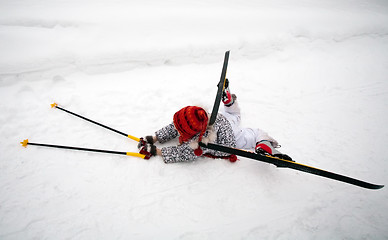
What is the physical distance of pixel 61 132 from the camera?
2.42 metres

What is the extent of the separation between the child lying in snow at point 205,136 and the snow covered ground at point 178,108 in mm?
177

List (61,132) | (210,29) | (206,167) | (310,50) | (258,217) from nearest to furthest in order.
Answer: (258,217) < (206,167) < (61,132) < (210,29) < (310,50)

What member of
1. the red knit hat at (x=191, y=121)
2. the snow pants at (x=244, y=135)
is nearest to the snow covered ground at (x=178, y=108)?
the snow pants at (x=244, y=135)

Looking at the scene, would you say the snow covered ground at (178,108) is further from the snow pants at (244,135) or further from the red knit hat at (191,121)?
the red knit hat at (191,121)

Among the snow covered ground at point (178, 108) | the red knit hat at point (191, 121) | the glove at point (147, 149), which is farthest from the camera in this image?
the glove at point (147, 149)

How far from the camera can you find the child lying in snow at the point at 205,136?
1.59 metres

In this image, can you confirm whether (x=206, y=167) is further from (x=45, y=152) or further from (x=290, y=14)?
(x=290, y=14)

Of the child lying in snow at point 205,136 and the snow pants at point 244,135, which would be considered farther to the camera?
the snow pants at point 244,135

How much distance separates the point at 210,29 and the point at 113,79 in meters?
2.17

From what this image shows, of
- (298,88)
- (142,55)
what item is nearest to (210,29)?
(142,55)

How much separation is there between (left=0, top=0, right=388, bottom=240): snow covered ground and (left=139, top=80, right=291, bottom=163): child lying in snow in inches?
7.0

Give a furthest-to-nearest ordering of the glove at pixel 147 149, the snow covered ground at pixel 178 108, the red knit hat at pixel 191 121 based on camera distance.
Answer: the glove at pixel 147 149, the snow covered ground at pixel 178 108, the red knit hat at pixel 191 121

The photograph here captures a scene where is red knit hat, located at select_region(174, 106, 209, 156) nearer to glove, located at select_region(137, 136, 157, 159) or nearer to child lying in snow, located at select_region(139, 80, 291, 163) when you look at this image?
child lying in snow, located at select_region(139, 80, 291, 163)

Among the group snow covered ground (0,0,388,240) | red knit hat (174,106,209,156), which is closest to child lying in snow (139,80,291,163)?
red knit hat (174,106,209,156)
